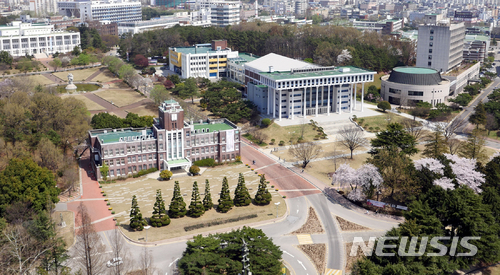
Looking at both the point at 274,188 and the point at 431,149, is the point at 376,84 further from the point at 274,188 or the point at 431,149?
the point at 274,188

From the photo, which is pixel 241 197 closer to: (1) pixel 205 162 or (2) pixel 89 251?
(1) pixel 205 162

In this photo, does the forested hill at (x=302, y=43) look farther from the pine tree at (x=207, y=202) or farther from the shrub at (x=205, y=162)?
the pine tree at (x=207, y=202)

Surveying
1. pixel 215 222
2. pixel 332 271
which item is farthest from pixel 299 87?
pixel 332 271

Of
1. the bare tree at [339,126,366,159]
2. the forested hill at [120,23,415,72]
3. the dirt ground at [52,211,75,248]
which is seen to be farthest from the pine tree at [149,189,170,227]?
the forested hill at [120,23,415,72]

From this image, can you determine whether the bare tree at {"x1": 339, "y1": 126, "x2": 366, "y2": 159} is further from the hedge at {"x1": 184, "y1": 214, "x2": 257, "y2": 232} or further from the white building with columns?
the hedge at {"x1": 184, "y1": 214, "x2": 257, "y2": 232}

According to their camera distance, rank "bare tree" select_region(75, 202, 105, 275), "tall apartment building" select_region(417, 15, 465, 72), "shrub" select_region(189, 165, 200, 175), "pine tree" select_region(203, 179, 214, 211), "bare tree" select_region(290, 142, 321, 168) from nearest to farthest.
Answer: "bare tree" select_region(75, 202, 105, 275)
"pine tree" select_region(203, 179, 214, 211)
"shrub" select_region(189, 165, 200, 175)
"bare tree" select_region(290, 142, 321, 168)
"tall apartment building" select_region(417, 15, 465, 72)

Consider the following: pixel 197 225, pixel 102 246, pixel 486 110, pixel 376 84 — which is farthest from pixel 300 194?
pixel 376 84
